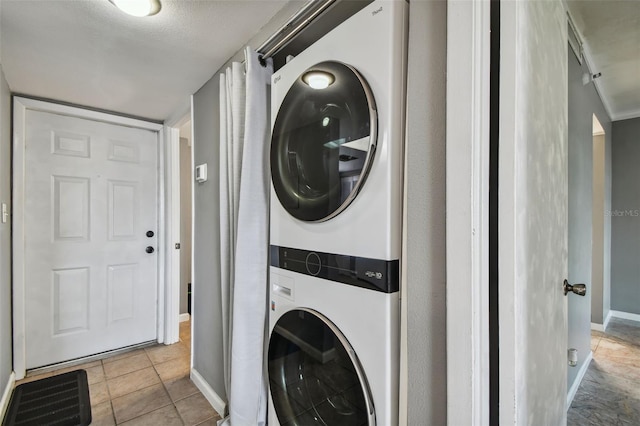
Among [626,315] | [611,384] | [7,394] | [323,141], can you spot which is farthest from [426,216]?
[626,315]

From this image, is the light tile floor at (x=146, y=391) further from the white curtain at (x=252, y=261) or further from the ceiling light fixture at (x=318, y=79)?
the ceiling light fixture at (x=318, y=79)

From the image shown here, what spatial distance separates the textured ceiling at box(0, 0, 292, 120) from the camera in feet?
4.10

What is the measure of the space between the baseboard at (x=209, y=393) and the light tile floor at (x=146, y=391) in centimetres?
3

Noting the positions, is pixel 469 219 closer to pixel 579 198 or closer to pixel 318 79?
pixel 318 79

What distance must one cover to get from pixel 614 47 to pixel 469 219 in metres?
2.12

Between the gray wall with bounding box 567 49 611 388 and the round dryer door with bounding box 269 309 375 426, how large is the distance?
1330 mm

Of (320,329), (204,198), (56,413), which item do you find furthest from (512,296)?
(56,413)

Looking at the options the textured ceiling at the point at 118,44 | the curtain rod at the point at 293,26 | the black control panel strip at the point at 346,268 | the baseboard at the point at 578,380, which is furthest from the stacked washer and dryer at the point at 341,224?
the baseboard at the point at 578,380

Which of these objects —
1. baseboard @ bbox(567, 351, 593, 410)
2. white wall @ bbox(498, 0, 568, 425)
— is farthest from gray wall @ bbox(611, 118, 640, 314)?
white wall @ bbox(498, 0, 568, 425)

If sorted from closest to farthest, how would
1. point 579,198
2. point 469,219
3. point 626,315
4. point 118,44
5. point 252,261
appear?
point 469,219
point 252,261
point 118,44
point 579,198
point 626,315

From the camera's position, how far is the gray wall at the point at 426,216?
25.5 inches

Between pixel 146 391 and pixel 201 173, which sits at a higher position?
pixel 201 173

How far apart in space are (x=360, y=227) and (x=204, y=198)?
1497 millimetres

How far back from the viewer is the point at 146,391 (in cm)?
196
